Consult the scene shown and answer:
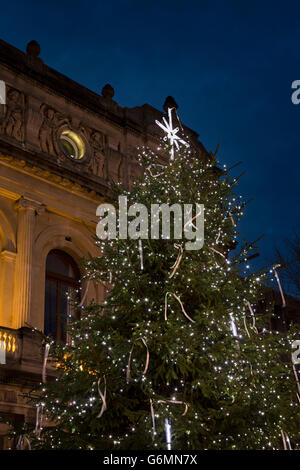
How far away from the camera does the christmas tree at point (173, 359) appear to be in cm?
852

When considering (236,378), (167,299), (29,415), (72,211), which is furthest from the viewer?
(72,211)

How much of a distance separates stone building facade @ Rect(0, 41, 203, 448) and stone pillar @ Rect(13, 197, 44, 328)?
0.03 meters

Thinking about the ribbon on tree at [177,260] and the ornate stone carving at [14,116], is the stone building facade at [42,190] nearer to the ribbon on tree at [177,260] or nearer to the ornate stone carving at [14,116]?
the ornate stone carving at [14,116]

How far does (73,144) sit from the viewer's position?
1900cm

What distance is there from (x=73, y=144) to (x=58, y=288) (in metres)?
5.18

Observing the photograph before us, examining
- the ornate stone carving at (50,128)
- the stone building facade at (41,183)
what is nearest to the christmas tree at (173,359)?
the stone building facade at (41,183)

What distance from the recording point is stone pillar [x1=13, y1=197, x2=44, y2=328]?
15.0m

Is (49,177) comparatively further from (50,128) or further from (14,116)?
(14,116)

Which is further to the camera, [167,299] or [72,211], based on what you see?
[72,211]

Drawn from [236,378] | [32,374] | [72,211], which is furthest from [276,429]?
[72,211]
